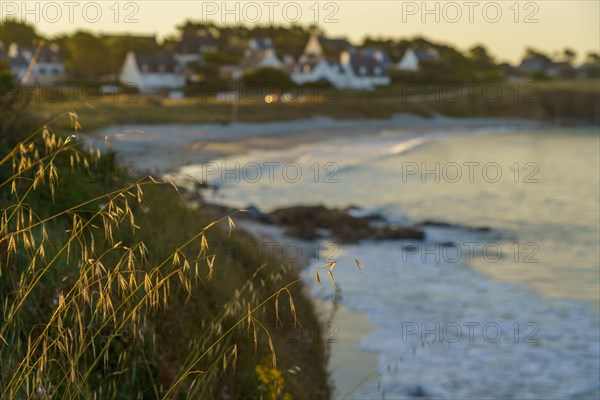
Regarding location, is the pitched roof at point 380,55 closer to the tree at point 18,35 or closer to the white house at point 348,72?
the white house at point 348,72

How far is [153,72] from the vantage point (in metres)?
82.9

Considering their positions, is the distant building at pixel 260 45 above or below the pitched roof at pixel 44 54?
above

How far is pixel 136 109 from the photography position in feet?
176

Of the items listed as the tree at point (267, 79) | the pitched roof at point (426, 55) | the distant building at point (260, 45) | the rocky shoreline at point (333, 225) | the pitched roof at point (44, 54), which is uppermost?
the distant building at point (260, 45)

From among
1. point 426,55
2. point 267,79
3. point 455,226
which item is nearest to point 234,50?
point 426,55

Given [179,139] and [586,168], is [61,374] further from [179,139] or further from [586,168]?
[586,168]

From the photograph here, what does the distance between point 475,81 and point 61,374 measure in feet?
307

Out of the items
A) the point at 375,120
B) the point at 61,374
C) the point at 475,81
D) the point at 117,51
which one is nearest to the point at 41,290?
the point at 61,374

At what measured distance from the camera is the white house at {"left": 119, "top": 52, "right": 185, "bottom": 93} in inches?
3199

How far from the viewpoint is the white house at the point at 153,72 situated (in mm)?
81250

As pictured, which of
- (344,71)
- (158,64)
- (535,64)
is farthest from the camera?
(535,64)

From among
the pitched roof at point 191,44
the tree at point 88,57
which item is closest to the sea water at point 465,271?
the tree at point 88,57

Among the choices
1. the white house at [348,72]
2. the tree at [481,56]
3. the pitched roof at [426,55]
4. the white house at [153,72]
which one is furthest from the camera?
the tree at [481,56]

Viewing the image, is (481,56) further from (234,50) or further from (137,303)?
(137,303)
